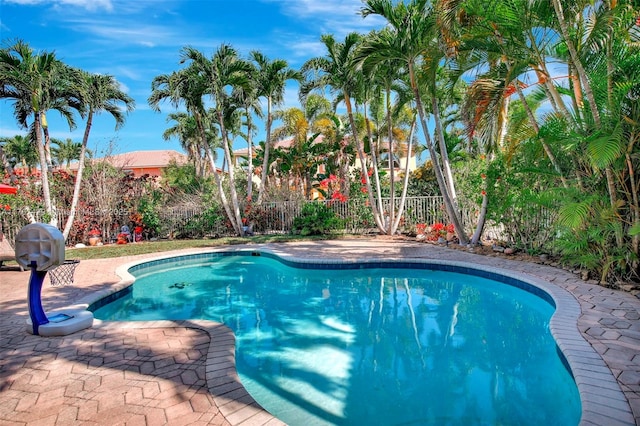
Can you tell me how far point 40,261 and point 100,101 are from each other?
420 inches

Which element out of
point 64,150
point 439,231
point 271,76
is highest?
point 64,150

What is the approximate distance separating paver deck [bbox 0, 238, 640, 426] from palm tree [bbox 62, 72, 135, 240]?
8.77 meters

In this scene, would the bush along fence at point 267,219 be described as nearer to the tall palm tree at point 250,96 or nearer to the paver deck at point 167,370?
the tall palm tree at point 250,96

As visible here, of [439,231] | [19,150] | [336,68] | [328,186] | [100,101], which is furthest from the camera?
[19,150]

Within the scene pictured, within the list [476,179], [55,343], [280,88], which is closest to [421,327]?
[55,343]

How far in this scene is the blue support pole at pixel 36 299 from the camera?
439 centimetres

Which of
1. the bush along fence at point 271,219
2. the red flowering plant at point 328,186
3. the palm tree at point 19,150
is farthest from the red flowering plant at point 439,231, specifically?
the palm tree at point 19,150

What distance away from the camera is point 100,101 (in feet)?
42.0

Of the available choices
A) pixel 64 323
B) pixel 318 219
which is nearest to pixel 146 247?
pixel 318 219

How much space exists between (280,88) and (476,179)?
908 centimetres

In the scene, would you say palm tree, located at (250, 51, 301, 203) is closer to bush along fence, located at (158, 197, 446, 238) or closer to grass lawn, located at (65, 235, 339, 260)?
bush along fence, located at (158, 197, 446, 238)

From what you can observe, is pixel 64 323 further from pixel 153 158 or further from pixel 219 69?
A: pixel 153 158

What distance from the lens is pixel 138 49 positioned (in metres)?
13.0

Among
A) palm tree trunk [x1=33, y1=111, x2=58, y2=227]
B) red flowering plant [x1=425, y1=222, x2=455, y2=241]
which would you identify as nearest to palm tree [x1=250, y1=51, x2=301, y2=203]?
palm tree trunk [x1=33, y1=111, x2=58, y2=227]
